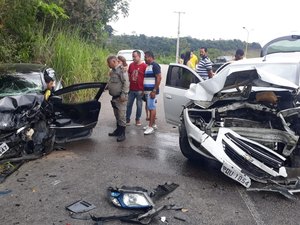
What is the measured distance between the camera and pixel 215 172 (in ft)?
17.5

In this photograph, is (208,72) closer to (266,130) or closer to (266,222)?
(266,130)

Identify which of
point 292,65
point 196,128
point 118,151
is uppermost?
point 292,65

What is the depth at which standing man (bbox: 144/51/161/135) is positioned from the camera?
7496 mm

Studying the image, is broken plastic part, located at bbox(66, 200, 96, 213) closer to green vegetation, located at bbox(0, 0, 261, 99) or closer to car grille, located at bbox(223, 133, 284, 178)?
car grille, located at bbox(223, 133, 284, 178)

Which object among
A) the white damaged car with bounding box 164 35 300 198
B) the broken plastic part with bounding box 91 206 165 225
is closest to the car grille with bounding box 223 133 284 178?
the white damaged car with bounding box 164 35 300 198

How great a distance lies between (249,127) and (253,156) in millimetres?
549

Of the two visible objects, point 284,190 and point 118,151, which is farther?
point 118,151

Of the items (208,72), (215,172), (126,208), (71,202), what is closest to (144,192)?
(126,208)

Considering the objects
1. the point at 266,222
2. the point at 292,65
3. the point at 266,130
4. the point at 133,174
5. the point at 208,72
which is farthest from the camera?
the point at 208,72

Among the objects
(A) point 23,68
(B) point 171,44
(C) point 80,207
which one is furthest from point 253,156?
(B) point 171,44

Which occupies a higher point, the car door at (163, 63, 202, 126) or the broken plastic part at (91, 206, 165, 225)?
the car door at (163, 63, 202, 126)

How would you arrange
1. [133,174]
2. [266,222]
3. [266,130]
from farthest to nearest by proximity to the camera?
[133,174] < [266,130] < [266,222]

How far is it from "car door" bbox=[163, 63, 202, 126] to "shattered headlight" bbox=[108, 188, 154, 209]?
114 inches

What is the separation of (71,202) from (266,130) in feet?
8.86
